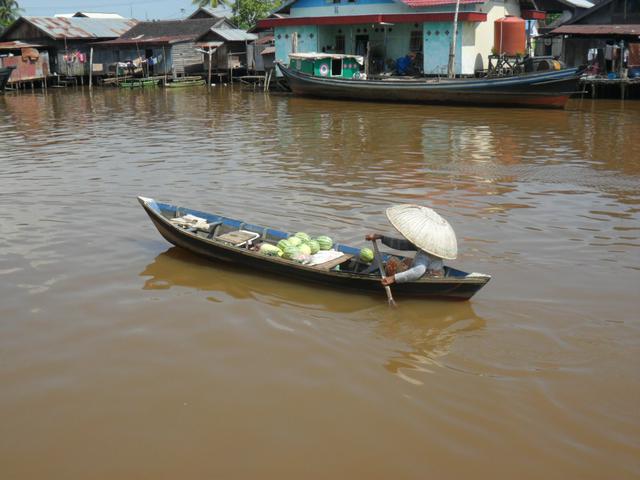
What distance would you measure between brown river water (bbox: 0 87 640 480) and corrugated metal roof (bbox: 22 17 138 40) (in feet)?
96.3

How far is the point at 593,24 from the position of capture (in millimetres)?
27594

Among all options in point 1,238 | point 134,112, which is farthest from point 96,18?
point 1,238

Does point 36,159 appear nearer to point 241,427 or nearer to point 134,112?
point 134,112

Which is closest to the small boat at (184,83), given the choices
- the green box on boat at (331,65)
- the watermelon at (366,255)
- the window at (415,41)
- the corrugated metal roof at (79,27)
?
the corrugated metal roof at (79,27)

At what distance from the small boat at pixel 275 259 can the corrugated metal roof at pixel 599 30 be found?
2089 cm

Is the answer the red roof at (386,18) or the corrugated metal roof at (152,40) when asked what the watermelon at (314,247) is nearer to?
the red roof at (386,18)

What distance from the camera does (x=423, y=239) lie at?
6.66 m

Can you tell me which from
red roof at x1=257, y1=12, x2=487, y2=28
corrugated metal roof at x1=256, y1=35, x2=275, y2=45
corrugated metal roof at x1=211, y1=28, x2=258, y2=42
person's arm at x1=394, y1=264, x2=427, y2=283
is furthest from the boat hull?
person's arm at x1=394, y1=264, x2=427, y2=283

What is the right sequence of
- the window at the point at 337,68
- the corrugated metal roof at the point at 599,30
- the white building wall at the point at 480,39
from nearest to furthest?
the corrugated metal roof at the point at 599,30 < the white building wall at the point at 480,39 < the window at the point at 337,68

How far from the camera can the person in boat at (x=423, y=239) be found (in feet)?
21.9

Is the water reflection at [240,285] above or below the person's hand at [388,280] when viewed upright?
below

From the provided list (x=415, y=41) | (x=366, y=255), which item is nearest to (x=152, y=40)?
(x=415, y=41)

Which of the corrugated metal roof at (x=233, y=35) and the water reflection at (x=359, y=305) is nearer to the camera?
the water reflection at (x=359, y=305)

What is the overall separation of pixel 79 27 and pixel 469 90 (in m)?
26.6
